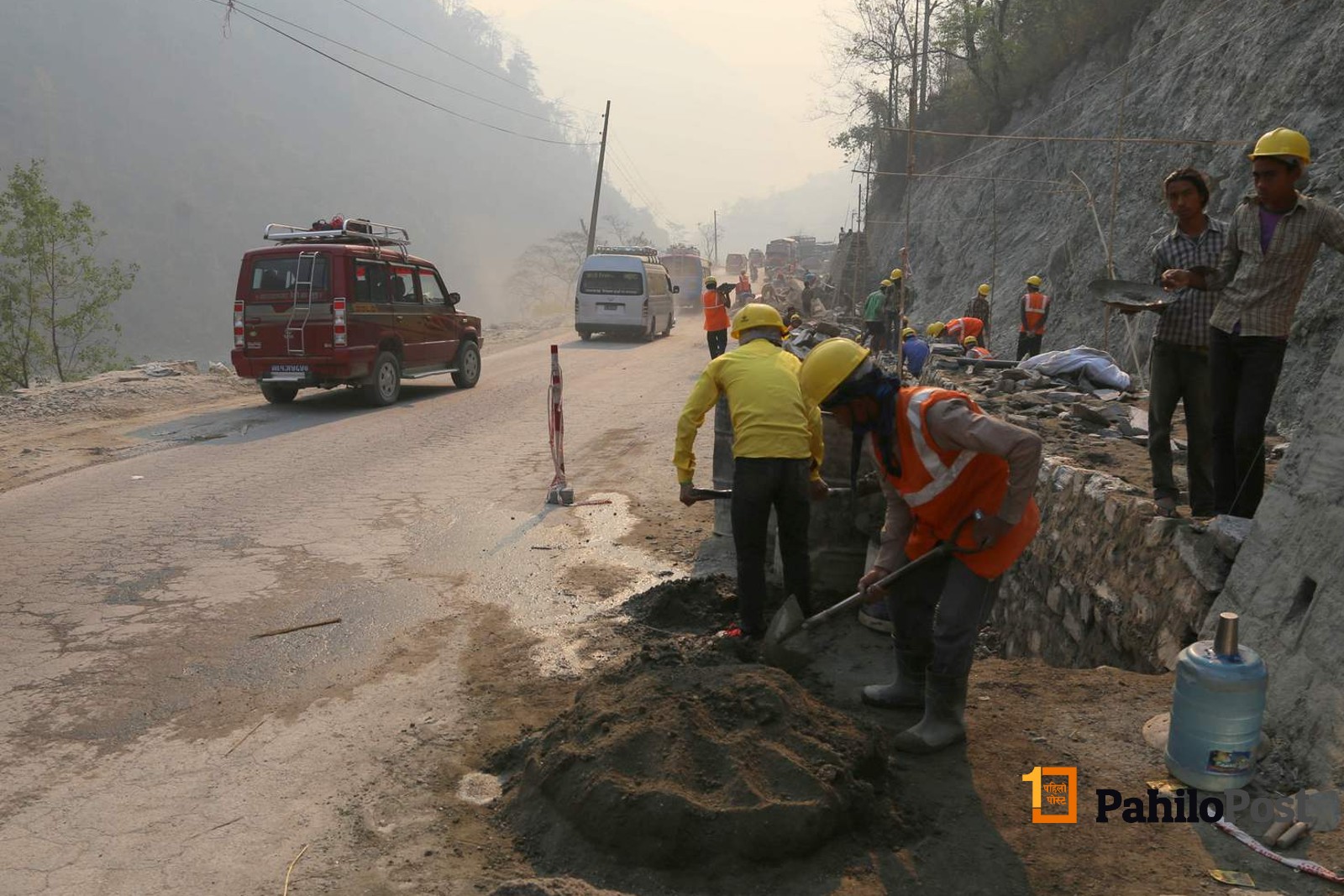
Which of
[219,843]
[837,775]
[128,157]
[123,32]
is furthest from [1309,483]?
[123,32]

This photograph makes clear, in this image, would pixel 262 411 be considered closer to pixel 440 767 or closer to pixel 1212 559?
pixel 440 767

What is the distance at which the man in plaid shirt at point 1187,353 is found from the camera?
4.72m

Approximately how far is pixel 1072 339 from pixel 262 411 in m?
12.3

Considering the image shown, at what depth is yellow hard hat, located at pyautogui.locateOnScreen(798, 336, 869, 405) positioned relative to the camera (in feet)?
11.4

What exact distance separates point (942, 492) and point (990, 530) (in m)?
0.21

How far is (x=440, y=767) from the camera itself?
3547 mm

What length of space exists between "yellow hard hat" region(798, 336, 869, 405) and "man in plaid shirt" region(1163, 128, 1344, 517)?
2066mm

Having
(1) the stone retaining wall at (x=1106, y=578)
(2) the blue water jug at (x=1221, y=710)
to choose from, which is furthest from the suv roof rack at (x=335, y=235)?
(2) the blue water jug at (x=1221, y=710)

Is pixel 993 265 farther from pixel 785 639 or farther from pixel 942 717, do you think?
pixel 942 717

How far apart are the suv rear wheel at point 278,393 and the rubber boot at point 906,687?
10.8 metres

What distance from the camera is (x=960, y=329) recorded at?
14.5 meters

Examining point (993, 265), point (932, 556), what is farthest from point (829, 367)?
point (993, 265)

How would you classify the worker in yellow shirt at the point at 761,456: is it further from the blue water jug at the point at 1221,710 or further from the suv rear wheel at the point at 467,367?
the suv rear wheel at the point at 467,367

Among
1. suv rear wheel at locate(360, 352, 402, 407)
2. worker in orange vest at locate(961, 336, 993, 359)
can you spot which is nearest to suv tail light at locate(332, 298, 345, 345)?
suv rear wheel at locate(360, 352, 402, 407)
